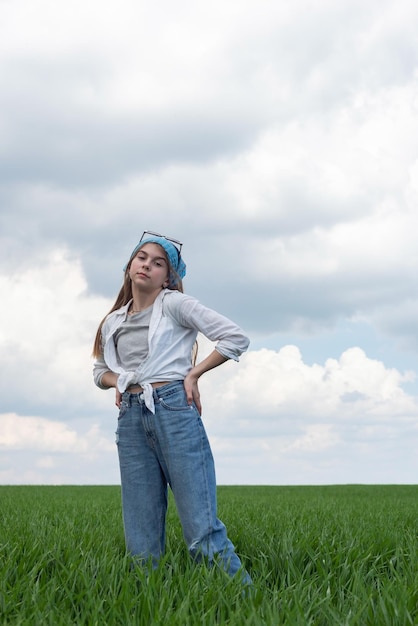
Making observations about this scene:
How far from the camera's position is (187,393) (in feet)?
12.9

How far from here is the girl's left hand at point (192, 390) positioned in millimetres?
3920

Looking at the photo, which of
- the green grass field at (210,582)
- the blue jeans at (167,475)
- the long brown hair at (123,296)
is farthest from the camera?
the long brown hair at (123,296)

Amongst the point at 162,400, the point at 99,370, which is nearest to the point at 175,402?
the point at 162,400

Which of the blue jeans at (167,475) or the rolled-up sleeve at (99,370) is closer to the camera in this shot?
the blue jeans at (167,475)

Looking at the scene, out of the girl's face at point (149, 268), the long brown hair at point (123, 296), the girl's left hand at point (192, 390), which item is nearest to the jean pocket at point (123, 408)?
the girl's left hand at point (192, 390)

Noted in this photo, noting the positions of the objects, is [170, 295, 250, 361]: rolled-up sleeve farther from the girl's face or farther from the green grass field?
the green grass field

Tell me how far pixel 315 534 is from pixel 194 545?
181cm

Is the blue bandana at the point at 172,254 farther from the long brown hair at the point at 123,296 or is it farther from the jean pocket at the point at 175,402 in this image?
the jean pocket at the point at 175,402

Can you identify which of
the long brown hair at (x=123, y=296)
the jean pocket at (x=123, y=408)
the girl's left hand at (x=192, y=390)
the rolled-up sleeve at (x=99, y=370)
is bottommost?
the jean pocket at (x=123, y=408)

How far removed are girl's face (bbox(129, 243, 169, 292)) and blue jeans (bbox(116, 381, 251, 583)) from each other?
2.09ft

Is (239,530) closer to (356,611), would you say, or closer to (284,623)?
(356,611)

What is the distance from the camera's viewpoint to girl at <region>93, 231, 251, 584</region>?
3.89m

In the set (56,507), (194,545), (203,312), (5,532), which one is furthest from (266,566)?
(56,507)

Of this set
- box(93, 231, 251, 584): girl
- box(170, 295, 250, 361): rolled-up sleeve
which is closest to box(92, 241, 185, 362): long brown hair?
box(93, 231, 251, 584): girl
